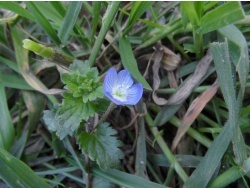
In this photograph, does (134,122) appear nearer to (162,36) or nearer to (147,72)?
(147,72)

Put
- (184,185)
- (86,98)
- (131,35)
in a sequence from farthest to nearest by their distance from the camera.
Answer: (131,35) → (184,185) → (86,98)

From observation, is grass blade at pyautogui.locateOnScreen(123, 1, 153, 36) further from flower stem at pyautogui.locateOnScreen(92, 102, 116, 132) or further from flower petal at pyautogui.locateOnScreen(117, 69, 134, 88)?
flower stem at pyautogui.locateOnScreen(92, 102, 116, 132)

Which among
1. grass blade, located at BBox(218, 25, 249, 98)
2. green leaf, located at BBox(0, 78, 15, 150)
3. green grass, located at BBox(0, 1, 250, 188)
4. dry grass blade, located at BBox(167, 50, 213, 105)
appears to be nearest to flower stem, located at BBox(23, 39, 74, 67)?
green grass, located at BBox(0, 1, 250, 188)

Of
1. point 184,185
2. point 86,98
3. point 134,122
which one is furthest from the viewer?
point 134,122

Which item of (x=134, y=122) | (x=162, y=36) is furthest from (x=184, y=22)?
(x=134, y=122)

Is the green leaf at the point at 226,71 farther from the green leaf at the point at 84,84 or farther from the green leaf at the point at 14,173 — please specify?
the green leaf at the point at 14,173

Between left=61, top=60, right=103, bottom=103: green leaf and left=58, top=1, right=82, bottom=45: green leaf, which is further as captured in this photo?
left=58, top=1, right=82, bottom=45: green leaf
